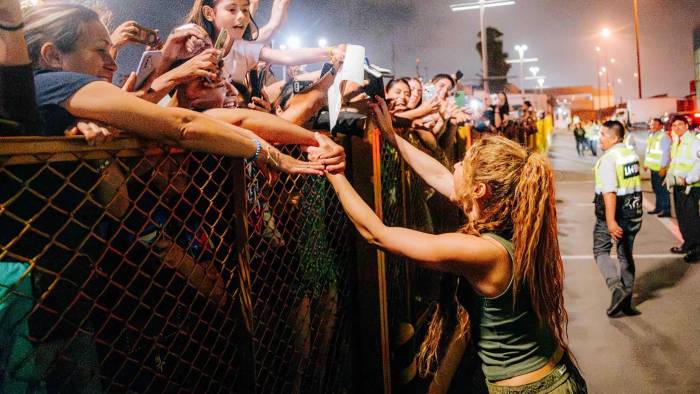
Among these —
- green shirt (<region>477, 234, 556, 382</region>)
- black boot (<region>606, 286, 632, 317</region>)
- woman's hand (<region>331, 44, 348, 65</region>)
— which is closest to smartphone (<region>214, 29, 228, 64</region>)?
woman's hand (<region>331, 44, 348, 65</region>)

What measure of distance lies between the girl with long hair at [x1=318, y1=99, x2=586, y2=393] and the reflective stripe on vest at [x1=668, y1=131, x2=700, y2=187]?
787 cm

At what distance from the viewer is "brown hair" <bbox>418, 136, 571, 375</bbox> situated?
2.26 meters

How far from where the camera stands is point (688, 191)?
840 cm

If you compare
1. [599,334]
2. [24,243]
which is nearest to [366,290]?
[24,243]

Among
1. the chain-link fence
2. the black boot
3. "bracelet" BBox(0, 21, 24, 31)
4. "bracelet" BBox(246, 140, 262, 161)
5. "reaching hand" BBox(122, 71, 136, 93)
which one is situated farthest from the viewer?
the black boot

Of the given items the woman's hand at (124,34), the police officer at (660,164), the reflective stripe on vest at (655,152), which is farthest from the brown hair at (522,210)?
the reflective stripe on vest at (655,152)

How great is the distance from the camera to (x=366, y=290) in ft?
10.3

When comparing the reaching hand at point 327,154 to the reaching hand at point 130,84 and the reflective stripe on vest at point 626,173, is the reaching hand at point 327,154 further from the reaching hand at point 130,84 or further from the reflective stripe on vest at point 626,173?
the reflective stripe on vest at point 626,173

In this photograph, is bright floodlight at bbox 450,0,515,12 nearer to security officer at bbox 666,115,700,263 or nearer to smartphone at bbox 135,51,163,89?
security officer at bbox 666,115,700,263

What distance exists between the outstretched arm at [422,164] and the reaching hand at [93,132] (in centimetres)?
186

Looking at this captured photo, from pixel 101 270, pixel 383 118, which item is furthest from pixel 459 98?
pixel 101 270

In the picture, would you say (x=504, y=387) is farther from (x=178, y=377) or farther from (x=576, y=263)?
(x=576, y=263)

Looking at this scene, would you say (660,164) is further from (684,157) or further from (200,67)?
(200,67)

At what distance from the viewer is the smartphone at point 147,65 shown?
Answer: 2.30m
